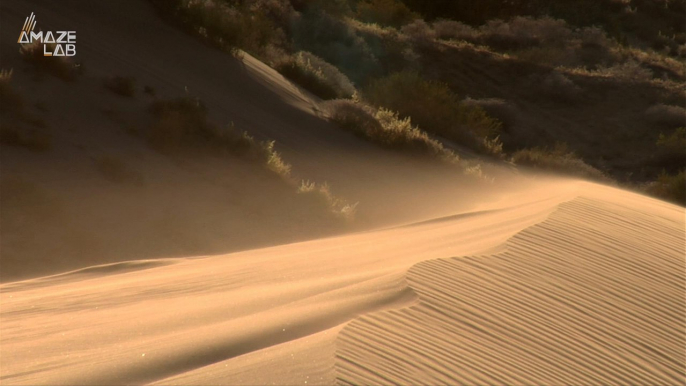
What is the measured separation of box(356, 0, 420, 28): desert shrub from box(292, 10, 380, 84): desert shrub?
9704 mm

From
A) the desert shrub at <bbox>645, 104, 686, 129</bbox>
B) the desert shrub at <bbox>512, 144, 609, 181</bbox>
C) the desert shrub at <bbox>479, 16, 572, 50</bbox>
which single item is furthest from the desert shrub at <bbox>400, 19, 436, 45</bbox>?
the desert shrub at <bbox>512, 144, 609, 181</bbox>

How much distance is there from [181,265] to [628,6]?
4538 cm

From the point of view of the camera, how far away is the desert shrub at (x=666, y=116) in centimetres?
2617

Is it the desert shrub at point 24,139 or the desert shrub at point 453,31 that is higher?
the desert shrub at point 453,31

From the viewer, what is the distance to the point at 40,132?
38.4 feet

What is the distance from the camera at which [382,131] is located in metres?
17.4

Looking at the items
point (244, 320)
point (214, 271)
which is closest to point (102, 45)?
point (214, 271)

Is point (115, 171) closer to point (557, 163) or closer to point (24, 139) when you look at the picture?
point (24, 139)

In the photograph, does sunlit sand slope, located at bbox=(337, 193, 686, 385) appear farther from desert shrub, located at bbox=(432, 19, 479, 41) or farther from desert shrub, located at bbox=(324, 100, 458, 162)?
desert shrub, located at bbox=(432, 19, 479, 41)

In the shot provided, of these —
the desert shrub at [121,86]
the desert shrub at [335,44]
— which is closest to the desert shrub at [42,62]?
the desert shrub at [121,86]

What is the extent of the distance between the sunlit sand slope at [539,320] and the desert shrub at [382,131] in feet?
29.9

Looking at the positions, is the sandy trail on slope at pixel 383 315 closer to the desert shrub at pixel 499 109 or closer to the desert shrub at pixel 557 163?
the desert shrub at pixel 557 163

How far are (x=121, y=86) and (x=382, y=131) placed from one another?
590cm

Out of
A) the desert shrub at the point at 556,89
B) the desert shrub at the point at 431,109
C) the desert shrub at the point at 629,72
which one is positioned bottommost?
the desert shrub at the point at 431,109
